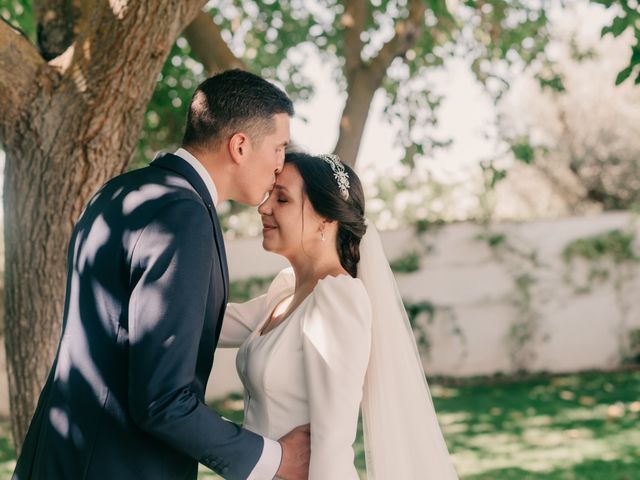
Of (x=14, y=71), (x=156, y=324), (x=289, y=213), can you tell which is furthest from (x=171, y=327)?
(x=14, y=71)

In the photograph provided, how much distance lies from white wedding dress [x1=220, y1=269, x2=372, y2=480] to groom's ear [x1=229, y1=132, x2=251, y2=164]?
0.53 metres

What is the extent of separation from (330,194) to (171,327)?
3.63 feet

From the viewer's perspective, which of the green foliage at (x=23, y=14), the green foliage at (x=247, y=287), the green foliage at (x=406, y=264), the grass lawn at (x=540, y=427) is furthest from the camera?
the green foliage at (x=406, y=264)

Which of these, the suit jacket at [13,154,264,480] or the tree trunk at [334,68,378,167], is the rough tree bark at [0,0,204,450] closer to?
the suit jacket at [13,154,264,480]

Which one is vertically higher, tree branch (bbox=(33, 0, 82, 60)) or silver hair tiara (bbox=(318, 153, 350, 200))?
tree branch (bbox=(33, 0, 82, 60))

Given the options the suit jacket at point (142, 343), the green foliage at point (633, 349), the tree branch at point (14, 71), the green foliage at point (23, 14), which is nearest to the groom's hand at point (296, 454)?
the suit jacket at point (142, 343)

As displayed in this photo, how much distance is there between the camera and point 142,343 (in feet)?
6.61

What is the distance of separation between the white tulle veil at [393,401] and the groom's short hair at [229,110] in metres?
0.88

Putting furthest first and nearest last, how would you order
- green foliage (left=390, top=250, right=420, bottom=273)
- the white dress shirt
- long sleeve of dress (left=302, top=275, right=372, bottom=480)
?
green foliage (left=390, top=250, right=420, bottom=273) < long sleeve of dress (left=302, top=275, right=372, bottom=480) < the white dress shirt

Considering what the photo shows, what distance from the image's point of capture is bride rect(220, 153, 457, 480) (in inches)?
100

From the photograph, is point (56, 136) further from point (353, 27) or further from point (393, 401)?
point (353, 27)

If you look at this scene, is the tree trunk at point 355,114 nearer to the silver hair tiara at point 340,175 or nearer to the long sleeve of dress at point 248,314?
the long sleeve of dress at point 248,314

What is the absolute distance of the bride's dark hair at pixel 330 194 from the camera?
2980 millimetres

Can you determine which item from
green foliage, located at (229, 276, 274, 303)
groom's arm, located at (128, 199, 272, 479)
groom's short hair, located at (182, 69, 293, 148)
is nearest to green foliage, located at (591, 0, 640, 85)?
groom's short hair, located at (182, 69, 293, 148)
